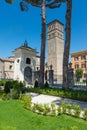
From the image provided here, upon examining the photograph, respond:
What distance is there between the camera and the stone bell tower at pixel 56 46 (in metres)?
51.9

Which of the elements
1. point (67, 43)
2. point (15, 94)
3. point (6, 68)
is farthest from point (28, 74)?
point (6, 68)

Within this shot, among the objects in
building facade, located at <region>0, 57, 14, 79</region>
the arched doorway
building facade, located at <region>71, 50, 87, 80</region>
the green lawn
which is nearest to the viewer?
→ the green lawn

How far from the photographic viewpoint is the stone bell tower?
5191 centimetres

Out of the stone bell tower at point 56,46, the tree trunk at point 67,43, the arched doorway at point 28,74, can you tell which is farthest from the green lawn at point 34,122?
the stone bell tower at point 56,46

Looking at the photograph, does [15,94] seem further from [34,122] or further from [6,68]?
[6,68]

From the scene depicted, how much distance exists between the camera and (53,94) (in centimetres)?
1434

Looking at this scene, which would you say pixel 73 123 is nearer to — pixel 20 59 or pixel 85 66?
pixel 20 59

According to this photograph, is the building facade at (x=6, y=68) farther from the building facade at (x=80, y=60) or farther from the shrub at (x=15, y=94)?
the shrub at (x=15, y=94)

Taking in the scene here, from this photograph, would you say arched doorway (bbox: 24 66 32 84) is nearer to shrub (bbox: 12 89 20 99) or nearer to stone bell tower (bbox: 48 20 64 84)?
shrub (bbox: 12 89 20 99)

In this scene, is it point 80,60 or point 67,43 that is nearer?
point 67,43

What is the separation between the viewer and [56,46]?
52281 mm

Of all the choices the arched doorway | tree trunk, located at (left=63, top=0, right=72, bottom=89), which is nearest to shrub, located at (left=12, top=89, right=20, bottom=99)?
tree trunk, located at (left=63, top=0, right=72, bottom=89)

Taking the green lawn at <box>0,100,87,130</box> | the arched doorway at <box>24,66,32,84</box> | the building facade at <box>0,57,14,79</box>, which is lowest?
the green lawn at <box>0,100,87,130</box>

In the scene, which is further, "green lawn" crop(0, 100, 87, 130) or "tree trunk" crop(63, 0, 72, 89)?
"tree trunk" crop(63, 0, 72, 89)
